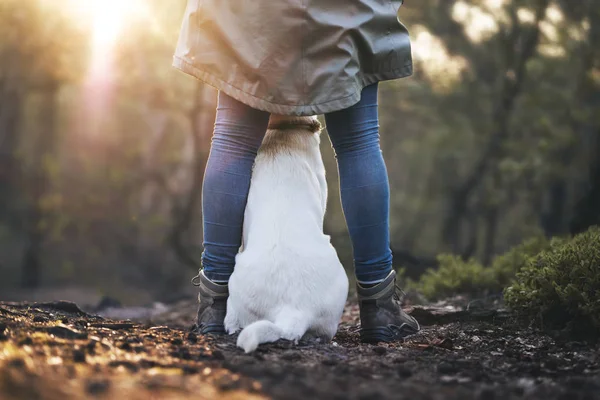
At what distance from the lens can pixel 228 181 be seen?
2.74 m

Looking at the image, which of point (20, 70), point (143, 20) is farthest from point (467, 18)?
point (20, 70)

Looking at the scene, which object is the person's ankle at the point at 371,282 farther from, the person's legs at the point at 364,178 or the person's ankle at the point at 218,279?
the person's ankle at the point at 218,279

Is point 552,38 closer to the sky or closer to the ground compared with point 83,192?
closer to the sky

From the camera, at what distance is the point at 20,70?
10.7m

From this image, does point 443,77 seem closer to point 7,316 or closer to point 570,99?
point 570,99

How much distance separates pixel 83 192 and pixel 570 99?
31.1ft

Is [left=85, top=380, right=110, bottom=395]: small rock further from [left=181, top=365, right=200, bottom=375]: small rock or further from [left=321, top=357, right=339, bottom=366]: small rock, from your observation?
[left=321, top=357, right=339, bottom=366]: small rock

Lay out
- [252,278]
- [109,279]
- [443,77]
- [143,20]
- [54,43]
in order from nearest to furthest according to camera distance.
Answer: [252,278] → [143,20] → [54,43] → [443,77] → [109,279]

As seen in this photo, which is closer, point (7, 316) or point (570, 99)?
point (7, 316)

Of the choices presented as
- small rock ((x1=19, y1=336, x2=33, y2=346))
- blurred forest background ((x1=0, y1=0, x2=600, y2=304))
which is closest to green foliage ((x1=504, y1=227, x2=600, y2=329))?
small rock ((x1=19, y1=336, x2=33, y2=346))

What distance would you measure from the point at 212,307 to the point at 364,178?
2.72 ft

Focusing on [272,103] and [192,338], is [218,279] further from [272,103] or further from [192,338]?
[272,103]

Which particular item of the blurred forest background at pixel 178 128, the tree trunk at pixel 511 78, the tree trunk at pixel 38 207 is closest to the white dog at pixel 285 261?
the blurred forest background at pixel 178 128

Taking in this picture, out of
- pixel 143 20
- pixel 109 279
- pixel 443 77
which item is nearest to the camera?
pixel 143 20
